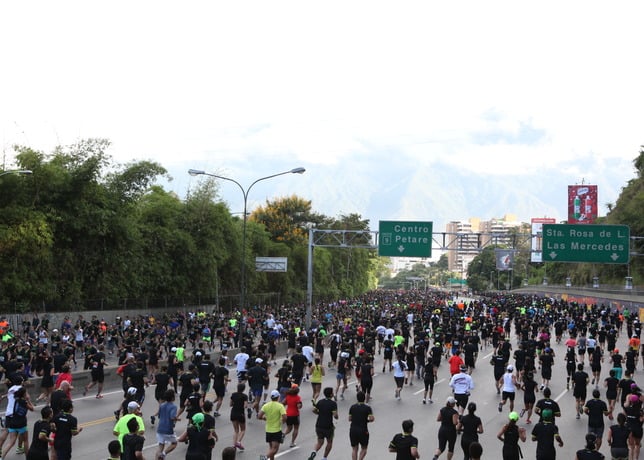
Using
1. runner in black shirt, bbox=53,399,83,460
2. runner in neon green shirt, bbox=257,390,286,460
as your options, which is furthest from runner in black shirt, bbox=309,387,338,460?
runner in black shirt, bbox=53,399,83,460

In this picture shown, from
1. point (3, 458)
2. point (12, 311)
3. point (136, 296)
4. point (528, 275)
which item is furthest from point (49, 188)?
point (528, 275)

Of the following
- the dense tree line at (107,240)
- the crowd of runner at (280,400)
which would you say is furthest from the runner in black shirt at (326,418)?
the dense tree line at (107,240)

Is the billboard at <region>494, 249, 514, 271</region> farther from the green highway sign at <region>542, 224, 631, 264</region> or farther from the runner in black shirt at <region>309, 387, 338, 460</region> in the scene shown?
the runner in black shirt at <region>309, 387, 338, 460</region>

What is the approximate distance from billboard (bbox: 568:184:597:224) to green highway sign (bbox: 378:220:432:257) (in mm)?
77460

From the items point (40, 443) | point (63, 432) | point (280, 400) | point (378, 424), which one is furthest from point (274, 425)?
point (378, 424)

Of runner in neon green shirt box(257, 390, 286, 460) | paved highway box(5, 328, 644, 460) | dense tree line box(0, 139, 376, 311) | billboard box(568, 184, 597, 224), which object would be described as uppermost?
billboard box(568, 184, 597, 224)

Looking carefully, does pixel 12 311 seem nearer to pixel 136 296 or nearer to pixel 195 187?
pixel 136 296

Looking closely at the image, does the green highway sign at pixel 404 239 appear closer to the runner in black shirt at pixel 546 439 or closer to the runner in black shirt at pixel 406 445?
the runner in black shirt at pixel 546 439

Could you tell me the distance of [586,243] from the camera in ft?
125

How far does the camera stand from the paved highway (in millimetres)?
13195

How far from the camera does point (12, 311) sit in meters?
32.3

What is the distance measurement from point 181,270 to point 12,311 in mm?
16819

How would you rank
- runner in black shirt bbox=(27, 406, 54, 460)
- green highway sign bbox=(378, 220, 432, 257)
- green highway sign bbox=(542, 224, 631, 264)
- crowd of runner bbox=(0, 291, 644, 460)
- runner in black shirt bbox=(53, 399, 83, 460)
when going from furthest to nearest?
1. green highway sign bbox=(378, 220, 432, 257)
2. green highway sign bbox=(542, 224, 631, 264)
3. runner in black shirt bbox=(53, 399, 83, 460)
4. crowd of runner bbox=(0, 291, 644, 460)
5. runner in black shirt bbox=(27, 406, 54, 460)

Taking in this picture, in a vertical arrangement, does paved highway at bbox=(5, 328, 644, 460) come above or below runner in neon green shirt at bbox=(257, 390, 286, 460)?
below
